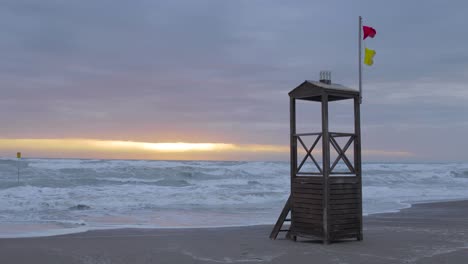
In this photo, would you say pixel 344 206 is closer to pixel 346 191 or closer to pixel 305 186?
pixel 346 191

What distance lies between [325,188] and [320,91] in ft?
6.72

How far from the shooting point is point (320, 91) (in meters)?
10.5

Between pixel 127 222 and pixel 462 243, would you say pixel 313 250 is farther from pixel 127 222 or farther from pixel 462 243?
pixel 127 222

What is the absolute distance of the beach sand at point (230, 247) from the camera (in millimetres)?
8977

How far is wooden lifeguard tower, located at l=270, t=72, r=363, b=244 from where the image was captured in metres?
10.5

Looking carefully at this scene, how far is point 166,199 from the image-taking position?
23.6 meters

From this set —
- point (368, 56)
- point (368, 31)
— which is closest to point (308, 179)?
point (368, 56)

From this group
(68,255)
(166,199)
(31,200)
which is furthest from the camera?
(166,199)

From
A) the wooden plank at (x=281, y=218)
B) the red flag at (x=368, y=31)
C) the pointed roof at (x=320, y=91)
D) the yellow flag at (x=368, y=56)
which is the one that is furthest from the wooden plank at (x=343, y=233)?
the red flag at (x=368, y=31)

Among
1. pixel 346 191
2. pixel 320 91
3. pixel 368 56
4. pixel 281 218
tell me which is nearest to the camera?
pixel 320 91

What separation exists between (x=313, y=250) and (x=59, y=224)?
7.86 metres

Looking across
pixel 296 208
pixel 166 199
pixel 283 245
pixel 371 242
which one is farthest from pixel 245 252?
pixel 166 199

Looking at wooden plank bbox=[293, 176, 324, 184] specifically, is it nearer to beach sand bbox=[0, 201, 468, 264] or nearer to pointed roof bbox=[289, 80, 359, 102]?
beach sand bbox=[0, 201, 468, 264]

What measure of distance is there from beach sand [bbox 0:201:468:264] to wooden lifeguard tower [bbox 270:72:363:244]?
326 mm
